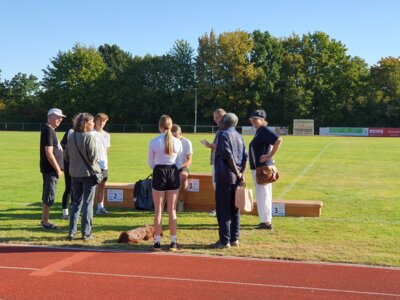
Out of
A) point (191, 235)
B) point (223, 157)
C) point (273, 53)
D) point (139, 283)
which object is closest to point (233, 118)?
point (223, 157)

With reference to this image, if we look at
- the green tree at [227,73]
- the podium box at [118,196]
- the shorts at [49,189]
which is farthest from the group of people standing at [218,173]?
the green tree at [227,73]

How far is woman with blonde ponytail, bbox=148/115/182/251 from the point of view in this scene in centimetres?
665

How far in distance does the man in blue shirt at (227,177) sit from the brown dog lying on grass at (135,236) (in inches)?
42.6

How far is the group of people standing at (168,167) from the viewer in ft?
22.0

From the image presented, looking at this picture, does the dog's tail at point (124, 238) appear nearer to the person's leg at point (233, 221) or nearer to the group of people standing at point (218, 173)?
the group of people standing at point (218, 173)

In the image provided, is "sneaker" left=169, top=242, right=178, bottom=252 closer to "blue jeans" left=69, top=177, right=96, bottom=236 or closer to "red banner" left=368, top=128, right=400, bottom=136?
"blue jeans" left=69, top=177, right=96, bottom=236

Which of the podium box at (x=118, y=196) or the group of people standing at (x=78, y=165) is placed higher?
the group of people standing at (x=78, y=165)

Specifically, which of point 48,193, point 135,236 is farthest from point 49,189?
point 135,236

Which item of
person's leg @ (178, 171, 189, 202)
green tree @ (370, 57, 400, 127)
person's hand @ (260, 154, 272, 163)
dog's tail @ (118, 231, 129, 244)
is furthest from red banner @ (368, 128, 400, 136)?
dog's tail @ (118, 231, 129, 244)

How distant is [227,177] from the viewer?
6.93 m

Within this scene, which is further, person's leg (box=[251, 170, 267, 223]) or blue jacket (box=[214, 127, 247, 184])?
person's leg (box=[251, 170, 267, 223])

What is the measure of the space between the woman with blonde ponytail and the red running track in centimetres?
46

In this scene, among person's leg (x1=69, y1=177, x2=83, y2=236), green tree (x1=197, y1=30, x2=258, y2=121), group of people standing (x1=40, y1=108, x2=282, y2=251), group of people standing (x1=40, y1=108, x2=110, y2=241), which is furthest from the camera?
green tree (x1=197, y1=30, x2=258, y2=121)

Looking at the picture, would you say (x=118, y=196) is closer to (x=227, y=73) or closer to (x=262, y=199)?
(x=262, y=199)
